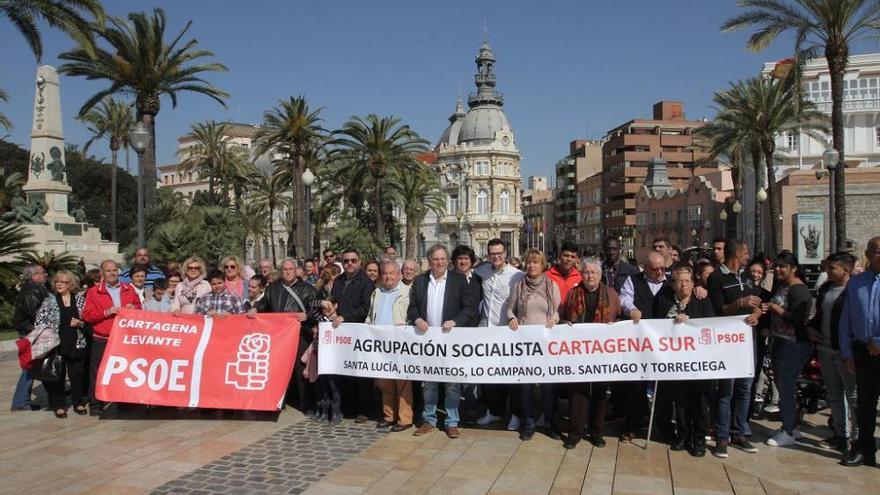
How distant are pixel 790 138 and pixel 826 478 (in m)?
61.2

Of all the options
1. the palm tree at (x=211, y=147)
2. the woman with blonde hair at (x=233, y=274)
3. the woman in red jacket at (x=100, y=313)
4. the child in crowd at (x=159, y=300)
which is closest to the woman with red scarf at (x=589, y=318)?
the woman with blonde hair at (x=233, y=274)

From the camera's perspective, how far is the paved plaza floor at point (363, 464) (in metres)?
5.49

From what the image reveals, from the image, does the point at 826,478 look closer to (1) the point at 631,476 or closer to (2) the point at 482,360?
(1) the point at 631,476

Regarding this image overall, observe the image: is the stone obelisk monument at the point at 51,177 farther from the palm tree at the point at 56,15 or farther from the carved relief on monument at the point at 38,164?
the palm tree at the point at 56,15

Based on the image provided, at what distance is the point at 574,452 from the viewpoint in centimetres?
643

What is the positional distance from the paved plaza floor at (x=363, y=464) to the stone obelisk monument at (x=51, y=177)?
21.0 m

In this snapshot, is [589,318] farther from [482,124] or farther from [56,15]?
[482,124]

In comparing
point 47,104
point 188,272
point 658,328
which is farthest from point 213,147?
point 658,328

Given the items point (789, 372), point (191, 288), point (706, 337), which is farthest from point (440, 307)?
point (789, 372)

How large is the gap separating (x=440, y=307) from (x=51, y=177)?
975 inches

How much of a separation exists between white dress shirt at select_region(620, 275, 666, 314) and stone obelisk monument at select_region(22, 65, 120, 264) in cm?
2364

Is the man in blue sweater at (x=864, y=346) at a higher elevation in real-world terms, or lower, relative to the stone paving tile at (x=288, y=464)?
higher

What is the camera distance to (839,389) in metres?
6.44

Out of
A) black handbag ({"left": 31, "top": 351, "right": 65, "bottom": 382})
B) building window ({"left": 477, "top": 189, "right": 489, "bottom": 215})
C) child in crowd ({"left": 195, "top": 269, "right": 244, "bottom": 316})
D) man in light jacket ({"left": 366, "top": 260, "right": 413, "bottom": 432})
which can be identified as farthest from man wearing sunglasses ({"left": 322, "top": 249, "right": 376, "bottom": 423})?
building window ({"left": 477, "top": 189, "right": 489, "bottom": 215})
